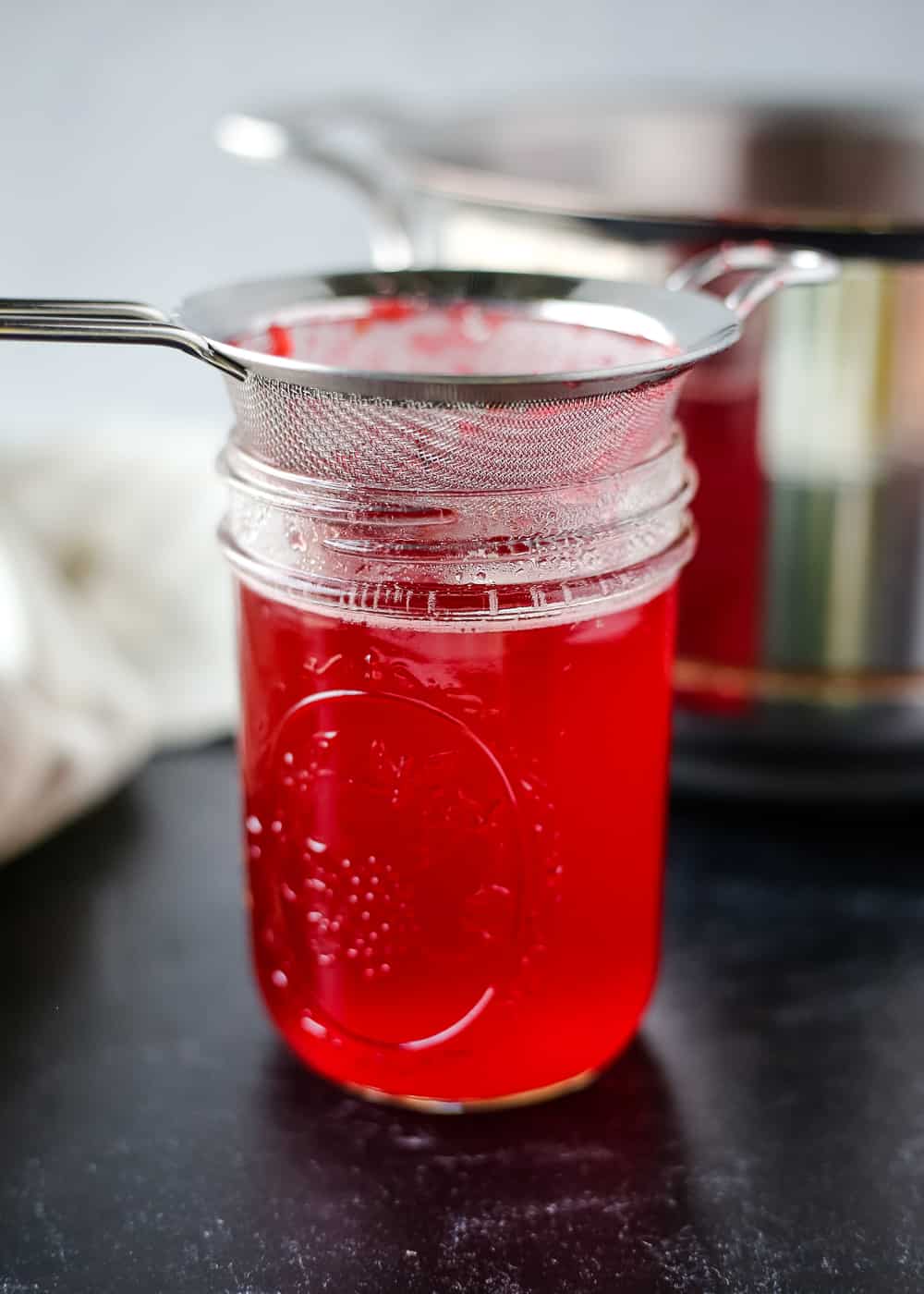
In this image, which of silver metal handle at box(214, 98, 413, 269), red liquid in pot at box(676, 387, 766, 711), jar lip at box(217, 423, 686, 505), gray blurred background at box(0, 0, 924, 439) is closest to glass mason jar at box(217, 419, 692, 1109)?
jar lip at box(217, 423, 686, 505)

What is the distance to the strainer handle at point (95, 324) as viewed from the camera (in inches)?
21.1

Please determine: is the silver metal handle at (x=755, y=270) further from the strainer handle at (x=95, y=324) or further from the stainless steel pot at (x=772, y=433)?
the strainer handle at (x=95, y=324)

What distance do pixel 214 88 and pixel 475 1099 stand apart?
3.23 ft

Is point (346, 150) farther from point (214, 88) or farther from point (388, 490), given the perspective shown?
point (214, 88)

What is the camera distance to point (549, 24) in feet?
4.00

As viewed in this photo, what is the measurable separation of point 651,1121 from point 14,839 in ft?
1.22

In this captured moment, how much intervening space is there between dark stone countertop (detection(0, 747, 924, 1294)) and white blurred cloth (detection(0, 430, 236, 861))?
0.07 m

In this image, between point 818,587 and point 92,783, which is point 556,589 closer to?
point 818,587

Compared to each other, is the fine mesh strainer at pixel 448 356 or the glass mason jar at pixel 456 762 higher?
the fine mesh strainer at pixel 448 356

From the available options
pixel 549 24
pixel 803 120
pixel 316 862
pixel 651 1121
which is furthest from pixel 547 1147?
pixel 549 24

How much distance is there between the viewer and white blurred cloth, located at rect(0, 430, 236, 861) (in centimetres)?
82

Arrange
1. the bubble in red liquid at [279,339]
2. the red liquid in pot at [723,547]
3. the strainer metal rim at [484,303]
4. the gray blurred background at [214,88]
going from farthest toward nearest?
the gray blurred background at [214,88], the red liquid in pot at [723,547], the bubble in red liquid at [279,339], the strainer metal rim at [484,303]

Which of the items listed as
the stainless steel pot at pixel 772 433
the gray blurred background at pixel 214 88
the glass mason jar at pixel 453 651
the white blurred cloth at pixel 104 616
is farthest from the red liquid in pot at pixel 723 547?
the gray blurred background at pixel 214 88

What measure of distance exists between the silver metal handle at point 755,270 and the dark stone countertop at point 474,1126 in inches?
13.1
